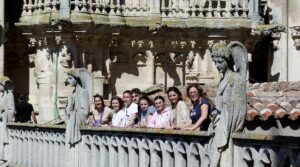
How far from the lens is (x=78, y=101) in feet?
61.0

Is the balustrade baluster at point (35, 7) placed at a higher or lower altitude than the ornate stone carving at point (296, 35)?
higher

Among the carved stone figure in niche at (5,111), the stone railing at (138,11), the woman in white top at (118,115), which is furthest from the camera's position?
the stone railing at (138,11)

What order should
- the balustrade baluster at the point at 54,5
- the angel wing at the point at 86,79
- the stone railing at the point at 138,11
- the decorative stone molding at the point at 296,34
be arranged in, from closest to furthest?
the angel wing at the point at 86,79, the stone railing at the point at 138,11, the balustrade baluster at the point at 54,5, the decorative stone molding at the point at 296,34

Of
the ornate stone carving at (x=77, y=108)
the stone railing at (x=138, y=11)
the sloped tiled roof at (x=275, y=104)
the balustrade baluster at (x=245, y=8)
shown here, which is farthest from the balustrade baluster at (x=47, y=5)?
the ornate stone carving at (x=77, y=108)

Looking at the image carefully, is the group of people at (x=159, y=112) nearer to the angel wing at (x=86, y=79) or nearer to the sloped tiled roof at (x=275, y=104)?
the angel wing at (x=86, y=79)

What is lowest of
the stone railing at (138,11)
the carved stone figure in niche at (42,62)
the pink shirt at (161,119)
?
the pink shirt at (161,119)

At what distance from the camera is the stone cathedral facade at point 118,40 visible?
3081 centimetres

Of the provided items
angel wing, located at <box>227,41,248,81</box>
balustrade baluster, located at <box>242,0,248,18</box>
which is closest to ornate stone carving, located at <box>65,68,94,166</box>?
angel wing, located at <box>227,41,248,81</box>

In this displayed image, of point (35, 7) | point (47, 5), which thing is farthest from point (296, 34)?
point (35, 7)

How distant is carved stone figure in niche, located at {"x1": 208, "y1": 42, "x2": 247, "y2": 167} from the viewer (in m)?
12.7

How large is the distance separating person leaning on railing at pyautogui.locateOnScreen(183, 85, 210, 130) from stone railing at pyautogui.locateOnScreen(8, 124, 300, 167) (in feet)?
1.97

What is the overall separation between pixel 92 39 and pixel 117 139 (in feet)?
45.1

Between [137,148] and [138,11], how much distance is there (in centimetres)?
1555

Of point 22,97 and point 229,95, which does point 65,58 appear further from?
point 229,95
